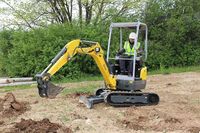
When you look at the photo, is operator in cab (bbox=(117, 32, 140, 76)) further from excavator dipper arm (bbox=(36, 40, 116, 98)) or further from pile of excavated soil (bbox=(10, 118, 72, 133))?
pile of excavated soil (bbox=(10, 118, 72, 133))

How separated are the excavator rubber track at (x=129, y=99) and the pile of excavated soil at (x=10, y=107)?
2.01 metres

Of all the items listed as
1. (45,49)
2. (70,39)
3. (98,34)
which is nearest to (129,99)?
(45,49)

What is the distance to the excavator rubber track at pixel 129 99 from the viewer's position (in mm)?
10672

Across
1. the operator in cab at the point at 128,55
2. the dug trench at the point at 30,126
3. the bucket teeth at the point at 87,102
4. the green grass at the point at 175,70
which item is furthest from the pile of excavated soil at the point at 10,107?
the green grass at the point at 175,70

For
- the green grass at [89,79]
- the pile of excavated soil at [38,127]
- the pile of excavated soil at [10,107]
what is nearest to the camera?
the pile of excavated soil at [38,127]

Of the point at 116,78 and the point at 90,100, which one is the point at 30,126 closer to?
the point at 90,100

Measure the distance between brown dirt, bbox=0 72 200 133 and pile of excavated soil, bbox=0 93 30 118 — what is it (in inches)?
2.0

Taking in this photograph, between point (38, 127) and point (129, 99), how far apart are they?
3.20m

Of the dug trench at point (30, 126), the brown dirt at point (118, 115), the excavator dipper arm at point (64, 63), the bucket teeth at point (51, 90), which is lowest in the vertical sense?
the brown dirt at point (118, 115)

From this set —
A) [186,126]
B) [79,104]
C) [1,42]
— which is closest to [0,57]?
[1,42]

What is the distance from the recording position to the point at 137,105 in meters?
10.9

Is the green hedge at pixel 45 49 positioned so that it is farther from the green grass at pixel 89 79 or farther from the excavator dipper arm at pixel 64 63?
the excavator dipper arm at pixel 64 63

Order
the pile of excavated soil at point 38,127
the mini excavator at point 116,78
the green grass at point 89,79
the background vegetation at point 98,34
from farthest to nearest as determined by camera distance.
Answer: the background vegetation at point 98,34, the green grass at point 89,79, the mini excavator at point 116,78, the pile of excavated soil at point 38,127

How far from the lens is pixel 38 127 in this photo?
825cm
